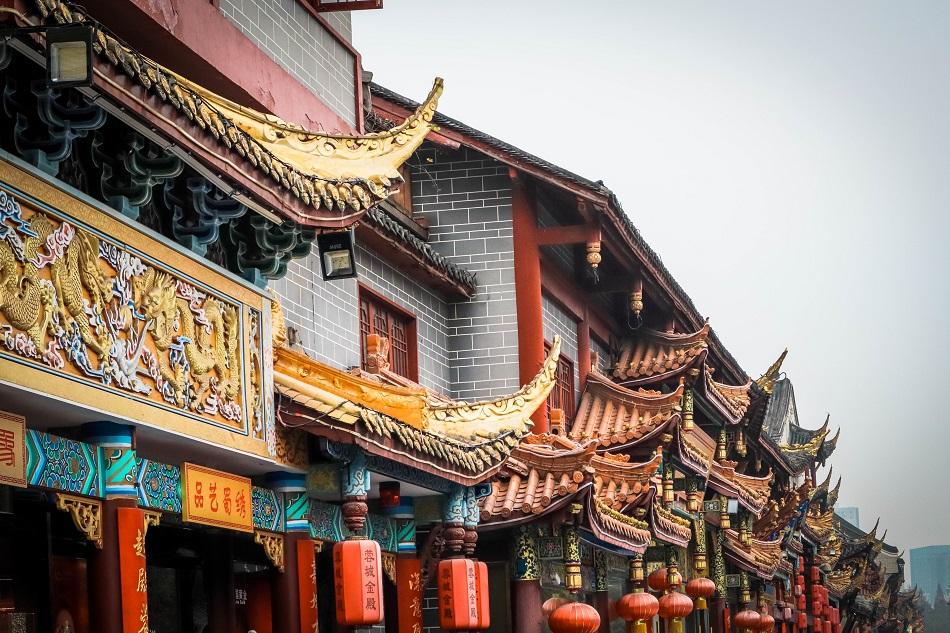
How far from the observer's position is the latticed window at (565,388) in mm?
24672

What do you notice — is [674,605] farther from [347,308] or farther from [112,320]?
[112,320]

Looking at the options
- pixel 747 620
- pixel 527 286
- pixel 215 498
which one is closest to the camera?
pixel 215 498

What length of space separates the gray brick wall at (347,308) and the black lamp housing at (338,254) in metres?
0.96

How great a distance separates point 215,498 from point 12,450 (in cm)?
270

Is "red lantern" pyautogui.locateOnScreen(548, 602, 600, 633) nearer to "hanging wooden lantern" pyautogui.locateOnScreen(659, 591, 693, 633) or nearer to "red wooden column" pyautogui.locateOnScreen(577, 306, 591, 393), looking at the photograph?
"hanging wooden lantern" pyautogui.locateOnScreen(659, 591, 693, 633)

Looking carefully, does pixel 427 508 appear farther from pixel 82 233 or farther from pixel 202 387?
pixel 82 233

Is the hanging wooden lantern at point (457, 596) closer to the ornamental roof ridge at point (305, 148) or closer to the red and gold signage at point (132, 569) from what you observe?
the ornamental roof ridge at point (305, 148)

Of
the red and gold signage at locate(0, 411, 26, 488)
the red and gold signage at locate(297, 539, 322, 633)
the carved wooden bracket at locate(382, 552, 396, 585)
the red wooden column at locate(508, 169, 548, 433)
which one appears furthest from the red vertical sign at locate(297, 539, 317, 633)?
the red wooden column at locate(508, 169, 548, 433)

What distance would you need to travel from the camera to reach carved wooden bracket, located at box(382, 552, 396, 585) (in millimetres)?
15808

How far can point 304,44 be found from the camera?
17469mm

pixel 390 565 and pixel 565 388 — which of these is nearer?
pixel 390 565

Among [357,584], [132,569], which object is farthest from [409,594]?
[132,569]

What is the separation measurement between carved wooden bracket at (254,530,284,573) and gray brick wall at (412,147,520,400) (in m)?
9.34

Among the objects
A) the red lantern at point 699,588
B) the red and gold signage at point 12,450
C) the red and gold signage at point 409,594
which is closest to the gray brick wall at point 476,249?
the red lantern at point 699,588
